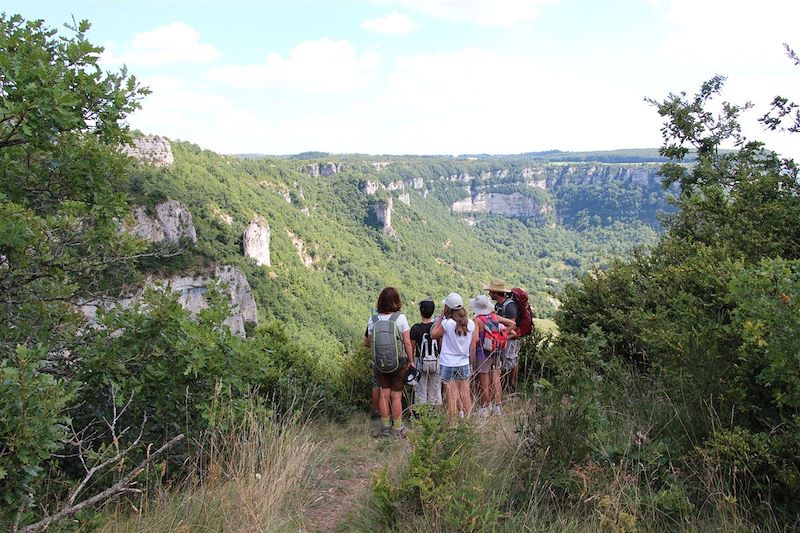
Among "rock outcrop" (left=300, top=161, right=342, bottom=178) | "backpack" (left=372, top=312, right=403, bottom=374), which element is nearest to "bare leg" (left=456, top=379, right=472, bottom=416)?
"backpack" (left=372, top=312, right=403, bottom=374)

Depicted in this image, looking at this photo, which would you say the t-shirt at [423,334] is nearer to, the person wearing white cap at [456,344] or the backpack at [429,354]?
the backpack at [429,354]

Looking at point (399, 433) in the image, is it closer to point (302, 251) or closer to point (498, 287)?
point (498, 287)

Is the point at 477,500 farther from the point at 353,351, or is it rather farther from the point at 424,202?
the point at 424,202

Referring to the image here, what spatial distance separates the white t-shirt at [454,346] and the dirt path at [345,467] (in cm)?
95

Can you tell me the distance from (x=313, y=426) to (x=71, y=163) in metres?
3.26

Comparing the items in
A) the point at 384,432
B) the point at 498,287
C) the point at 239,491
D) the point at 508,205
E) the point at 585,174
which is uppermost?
the point at 585,174

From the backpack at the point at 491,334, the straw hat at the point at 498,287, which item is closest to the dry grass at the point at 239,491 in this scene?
the backpack at the point at 491,334

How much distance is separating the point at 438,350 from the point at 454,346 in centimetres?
43

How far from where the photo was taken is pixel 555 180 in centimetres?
19325

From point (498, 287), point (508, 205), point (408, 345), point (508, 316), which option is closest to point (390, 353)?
point (408, 345)

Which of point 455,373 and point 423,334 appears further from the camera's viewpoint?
point 423,334

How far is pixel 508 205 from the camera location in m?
182

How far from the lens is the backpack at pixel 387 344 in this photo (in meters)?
4.99

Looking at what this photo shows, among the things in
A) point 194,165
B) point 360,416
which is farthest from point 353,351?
point 194,165
